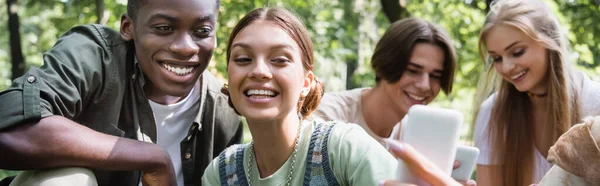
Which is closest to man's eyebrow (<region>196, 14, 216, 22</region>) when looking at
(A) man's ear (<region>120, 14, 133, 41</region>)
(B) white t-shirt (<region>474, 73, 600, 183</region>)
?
(A) man's ear (<region>120, 14, 133, 41</region>)

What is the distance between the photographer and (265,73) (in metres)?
2.81

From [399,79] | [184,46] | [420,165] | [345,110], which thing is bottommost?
[345,110]

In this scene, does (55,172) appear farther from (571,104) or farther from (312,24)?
(312,24)

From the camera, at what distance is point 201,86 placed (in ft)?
13.3

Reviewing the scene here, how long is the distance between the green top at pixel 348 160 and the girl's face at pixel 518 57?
173cm

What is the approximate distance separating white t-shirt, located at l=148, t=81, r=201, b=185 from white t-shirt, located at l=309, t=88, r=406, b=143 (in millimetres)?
876

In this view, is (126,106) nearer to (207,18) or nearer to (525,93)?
(207,18)

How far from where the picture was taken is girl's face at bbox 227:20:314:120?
2.84m

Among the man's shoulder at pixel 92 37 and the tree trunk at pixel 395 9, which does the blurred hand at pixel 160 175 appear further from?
the tree trunk at pixel 395 9

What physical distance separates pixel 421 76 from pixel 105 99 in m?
1.95

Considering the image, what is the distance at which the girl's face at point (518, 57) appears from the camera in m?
4.23

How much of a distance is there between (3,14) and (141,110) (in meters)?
19.3

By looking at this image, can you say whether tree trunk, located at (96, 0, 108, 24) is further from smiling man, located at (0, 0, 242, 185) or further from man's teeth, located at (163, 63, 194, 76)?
man's teeth, located at (163, 63, 194, 76)

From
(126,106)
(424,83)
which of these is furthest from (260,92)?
(424,83)
